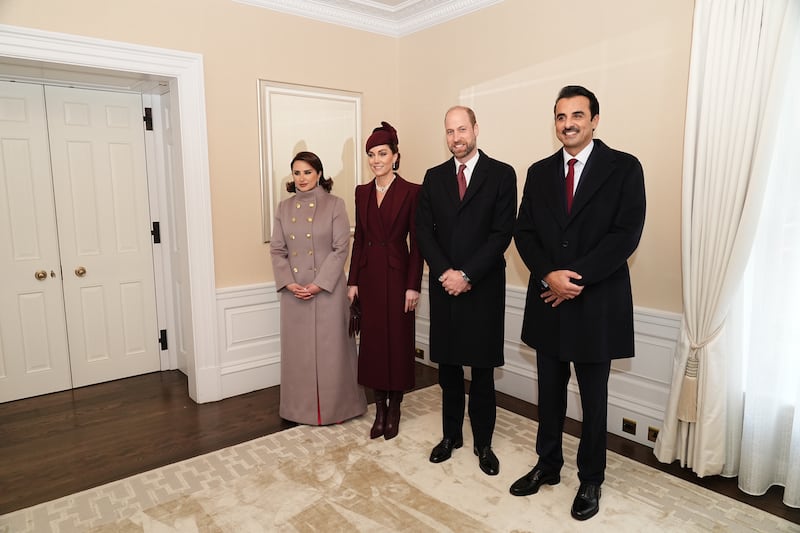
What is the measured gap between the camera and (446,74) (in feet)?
13.0

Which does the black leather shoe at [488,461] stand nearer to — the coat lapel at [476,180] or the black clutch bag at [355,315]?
the black clutch bag at [355,315]

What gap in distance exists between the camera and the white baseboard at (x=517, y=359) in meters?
2.87

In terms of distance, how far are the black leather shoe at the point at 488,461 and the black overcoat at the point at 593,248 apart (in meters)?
0.66

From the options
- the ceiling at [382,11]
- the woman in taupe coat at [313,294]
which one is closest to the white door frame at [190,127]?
the woman in taupe coat at [313,294]

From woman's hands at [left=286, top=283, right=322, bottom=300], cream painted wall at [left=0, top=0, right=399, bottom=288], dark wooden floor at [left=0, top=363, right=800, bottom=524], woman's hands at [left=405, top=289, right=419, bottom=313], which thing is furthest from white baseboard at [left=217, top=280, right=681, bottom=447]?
woman's hands at [left=405, top=289, right=419, bottom=313]

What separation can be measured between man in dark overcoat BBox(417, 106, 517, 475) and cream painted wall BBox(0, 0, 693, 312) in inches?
35.4

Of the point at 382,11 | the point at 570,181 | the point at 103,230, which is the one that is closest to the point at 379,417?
the point at 570,181

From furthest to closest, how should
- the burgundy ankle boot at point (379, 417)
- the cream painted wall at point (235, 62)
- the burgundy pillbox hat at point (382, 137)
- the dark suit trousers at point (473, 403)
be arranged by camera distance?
1. the cream painted wall at point (235, 62)
2. the burgundy ankle boot at point (379, 417)
3. the burgundy pillbox hat at point (382, 137)
4. the dark suit trousers at point (473, 403)

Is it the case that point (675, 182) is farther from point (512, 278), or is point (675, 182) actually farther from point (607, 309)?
point (512, 278)

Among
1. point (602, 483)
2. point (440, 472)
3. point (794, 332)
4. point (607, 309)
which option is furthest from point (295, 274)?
point (794, 332)

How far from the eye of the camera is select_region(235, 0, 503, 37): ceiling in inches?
146

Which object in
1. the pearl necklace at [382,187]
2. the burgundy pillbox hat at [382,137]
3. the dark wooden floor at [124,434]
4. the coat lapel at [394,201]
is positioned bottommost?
the dark wooden floor at [124,434]

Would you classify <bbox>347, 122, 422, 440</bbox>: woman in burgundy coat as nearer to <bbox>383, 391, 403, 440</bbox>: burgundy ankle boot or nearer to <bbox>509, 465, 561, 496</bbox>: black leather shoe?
<bbox>383, 391, 403, 440</bbox>: burgundy ankle boot

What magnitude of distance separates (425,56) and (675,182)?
222cm
